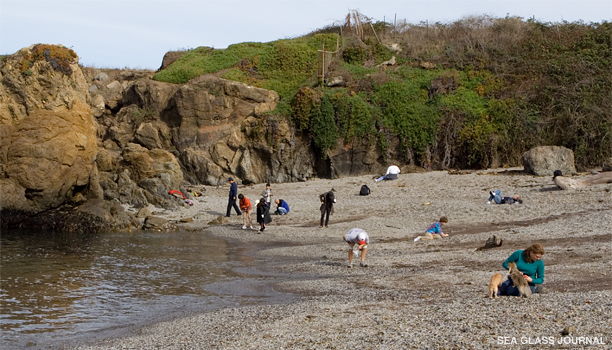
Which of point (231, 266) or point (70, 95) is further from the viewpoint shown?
point (70, 95)

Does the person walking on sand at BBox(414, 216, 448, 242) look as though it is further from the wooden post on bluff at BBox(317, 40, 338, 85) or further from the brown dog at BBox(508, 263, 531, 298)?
the wooden post on bluff at BBox(317, 40, 338, 85)

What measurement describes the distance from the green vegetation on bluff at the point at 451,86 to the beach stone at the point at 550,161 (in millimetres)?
4323

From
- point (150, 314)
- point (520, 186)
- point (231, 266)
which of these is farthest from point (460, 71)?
point (150, 314)

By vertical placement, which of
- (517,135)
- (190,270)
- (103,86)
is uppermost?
(103,86)

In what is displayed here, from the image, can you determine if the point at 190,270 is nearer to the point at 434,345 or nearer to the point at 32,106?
the point at 434,345

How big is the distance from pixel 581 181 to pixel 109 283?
17.3 m

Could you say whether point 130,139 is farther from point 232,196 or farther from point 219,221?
point 219,221

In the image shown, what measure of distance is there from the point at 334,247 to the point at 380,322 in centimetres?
989

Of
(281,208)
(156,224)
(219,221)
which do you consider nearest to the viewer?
(156,224)

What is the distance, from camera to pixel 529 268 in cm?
942

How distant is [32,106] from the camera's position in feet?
79.8

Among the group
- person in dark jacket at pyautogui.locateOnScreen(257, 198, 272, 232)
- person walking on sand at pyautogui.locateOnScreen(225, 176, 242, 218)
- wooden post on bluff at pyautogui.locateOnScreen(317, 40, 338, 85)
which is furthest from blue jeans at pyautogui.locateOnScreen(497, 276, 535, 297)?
wooden post on bluff at pyautogui.locateOnScreen(317, 40, 338, 85)

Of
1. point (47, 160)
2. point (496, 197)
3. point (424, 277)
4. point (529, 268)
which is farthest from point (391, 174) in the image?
point (529, 268)

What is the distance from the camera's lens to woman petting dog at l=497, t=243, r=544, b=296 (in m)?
9.28
